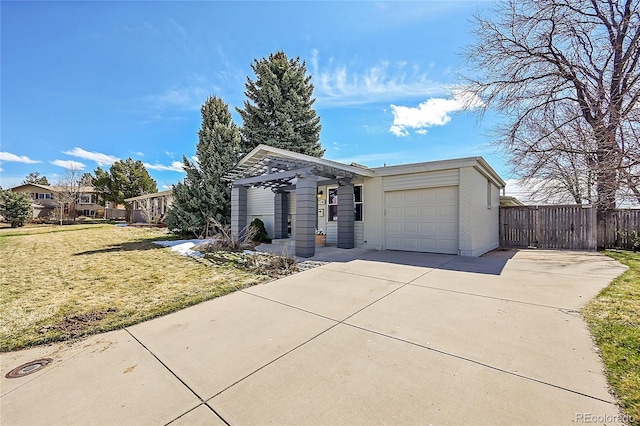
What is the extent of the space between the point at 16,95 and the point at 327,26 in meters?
11.9

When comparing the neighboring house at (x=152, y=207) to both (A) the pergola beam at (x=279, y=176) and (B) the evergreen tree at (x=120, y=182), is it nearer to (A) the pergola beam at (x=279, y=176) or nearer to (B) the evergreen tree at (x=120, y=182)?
(B) the evergreen tree at (x=120, y=182)

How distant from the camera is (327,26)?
8305 millimetres

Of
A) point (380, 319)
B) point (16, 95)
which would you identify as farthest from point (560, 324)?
point (16, 95)

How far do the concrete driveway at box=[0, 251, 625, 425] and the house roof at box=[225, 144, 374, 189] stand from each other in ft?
16.2

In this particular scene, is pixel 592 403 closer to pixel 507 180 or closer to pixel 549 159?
pixel 549 159

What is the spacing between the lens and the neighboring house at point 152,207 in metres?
25.6

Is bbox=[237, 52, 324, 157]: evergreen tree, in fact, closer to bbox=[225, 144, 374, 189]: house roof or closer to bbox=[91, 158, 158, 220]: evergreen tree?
bbox=[225, 144, 374, 189]: house roof

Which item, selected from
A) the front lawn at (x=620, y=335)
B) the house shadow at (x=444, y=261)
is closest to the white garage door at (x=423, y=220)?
the house shadow at (x=444, y=261)

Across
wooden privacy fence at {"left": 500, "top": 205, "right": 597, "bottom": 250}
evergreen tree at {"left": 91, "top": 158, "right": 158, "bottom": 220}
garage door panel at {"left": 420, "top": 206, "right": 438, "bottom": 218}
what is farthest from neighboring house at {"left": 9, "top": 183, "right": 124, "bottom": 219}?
wooden privacy fence at {"left": 500, "top": 205, "right": 597, "bottom": 250}

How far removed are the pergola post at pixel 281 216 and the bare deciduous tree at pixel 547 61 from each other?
1002 cm

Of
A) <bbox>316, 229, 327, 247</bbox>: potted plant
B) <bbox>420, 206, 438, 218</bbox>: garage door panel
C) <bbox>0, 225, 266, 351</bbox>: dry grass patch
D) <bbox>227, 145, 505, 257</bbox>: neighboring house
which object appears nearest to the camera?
<bbox>0, 225, 266, 351</bbox>: dry grass patch

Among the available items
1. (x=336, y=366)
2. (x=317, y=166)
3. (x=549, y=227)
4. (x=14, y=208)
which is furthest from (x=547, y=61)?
(x=14, y=208)

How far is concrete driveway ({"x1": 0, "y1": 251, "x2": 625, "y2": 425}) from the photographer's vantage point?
202 cm

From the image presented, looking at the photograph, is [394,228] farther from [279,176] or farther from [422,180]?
[279,176]
